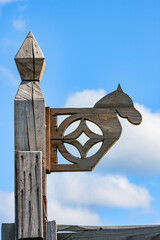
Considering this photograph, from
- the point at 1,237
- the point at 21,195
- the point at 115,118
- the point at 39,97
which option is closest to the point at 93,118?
the point at 115,118


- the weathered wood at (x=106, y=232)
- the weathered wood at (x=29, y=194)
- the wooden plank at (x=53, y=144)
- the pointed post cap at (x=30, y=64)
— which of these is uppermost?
the pointed post cap at (x=30, y=64)

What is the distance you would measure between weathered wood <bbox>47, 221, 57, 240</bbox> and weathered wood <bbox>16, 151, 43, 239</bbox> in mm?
74

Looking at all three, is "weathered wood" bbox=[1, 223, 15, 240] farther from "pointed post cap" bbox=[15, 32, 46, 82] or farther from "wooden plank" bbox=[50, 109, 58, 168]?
"pointed post cap" bbox=[15, 32, 46, 82]

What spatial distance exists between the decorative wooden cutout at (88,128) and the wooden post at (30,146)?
0.34ft

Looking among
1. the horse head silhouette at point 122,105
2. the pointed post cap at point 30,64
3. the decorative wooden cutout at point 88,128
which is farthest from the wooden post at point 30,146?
the horse head silhouette at point 122,105

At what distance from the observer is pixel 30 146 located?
4023 mm

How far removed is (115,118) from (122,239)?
891 mm

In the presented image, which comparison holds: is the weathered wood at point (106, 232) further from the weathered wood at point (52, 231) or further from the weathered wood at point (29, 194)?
the weathered wood at point (29, 194)

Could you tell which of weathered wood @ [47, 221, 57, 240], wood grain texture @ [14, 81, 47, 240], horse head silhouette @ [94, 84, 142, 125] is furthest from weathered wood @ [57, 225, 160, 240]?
horse head silhouette @ [94, 84, 142, 125]

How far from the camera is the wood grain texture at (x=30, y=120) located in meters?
4.03

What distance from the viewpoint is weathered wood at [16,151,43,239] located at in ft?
12.6

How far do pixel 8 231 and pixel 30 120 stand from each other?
2.66ft

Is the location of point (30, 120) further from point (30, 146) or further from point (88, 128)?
point (88, 128)

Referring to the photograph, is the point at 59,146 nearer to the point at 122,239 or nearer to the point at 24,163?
the point at 24,163
